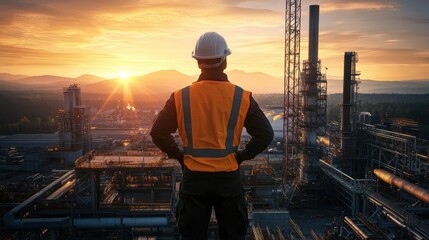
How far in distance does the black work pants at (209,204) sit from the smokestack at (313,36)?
2320cm

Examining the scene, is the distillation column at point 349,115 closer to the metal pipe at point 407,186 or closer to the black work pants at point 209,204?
the metal pipe at point 407,186

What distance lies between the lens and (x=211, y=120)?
2973 mm

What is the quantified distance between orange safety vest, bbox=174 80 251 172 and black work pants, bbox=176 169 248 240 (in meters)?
0.09

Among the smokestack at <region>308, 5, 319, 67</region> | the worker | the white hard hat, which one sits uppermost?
the smokestack at <region>308, 5, 319, 67</region>

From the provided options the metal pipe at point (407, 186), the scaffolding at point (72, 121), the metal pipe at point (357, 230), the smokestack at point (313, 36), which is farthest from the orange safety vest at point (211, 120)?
the scaffolding at point (72, 121)

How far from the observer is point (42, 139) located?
4259cm

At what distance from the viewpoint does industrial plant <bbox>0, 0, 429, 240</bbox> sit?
45.9 feet

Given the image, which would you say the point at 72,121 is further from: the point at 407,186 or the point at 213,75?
the point at 213,75

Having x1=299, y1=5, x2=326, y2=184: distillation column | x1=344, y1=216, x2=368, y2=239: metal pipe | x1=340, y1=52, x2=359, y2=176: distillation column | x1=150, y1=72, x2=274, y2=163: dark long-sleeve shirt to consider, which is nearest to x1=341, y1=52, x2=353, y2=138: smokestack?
x1=340, y1=52, x2=359, y2=176: distillation column

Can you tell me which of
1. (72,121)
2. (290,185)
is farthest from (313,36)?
(72,121)

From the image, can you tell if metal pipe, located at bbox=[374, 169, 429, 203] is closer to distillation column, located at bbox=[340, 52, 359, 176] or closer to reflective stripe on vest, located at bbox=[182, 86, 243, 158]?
distillation column, located at bbox=[340, 52, 359, 176]

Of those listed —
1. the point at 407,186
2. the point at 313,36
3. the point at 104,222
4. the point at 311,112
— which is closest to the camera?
the point at 104,222

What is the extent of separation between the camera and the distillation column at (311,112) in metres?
24.7

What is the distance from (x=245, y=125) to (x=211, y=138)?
333 millimetres
